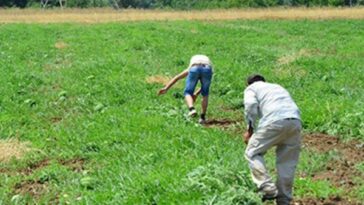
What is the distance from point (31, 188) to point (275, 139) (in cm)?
353

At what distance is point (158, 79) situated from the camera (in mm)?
16797

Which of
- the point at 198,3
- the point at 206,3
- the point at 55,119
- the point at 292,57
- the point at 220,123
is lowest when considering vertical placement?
the point at 198,3

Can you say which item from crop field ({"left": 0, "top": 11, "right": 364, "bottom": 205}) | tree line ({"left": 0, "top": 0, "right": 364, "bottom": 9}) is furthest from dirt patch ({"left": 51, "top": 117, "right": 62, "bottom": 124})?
tree line ({"left": 0, "top": 0, "right": 364, "bottom": 9})

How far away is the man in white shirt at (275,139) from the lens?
6.79 metres

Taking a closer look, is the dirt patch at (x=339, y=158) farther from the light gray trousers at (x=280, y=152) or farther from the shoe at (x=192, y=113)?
the shoe at (x=192, y=113)

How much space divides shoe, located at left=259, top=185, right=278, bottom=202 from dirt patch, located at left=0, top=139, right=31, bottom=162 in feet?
14.7

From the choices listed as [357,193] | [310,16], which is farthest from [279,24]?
[357,193]

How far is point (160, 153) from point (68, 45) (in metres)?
17.9

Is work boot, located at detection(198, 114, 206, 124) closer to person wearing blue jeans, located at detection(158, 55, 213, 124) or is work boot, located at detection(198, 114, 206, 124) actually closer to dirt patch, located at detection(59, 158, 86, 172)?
person wearing blue jeans, located at detection(158, 55, 213, 124)

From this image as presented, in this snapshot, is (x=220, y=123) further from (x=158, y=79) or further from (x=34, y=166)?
(x=158, y=79)

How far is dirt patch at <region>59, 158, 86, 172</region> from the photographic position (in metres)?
9.08

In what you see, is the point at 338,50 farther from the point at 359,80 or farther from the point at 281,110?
the point at 281,110

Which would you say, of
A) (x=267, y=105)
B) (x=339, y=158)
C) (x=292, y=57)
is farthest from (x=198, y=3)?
(x=267, y=105)

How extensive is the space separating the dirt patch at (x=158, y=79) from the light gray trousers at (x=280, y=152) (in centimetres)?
957
